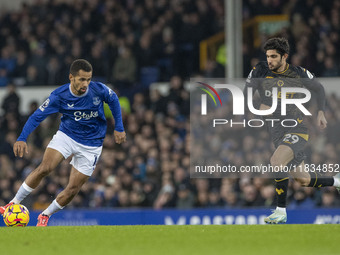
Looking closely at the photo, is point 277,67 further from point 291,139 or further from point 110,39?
point 110,39

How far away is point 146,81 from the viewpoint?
1891 centimetres

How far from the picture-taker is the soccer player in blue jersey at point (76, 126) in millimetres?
9578

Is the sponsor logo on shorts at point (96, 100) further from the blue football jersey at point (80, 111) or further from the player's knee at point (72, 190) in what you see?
the player's knee at point (72, 190)

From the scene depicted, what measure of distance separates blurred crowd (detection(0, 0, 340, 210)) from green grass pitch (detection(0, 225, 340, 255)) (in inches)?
206

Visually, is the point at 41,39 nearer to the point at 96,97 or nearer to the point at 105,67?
the point at 105,67

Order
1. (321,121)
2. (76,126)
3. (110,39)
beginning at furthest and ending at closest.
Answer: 1. (110,39)
2. (76,126)
3. (321,121)

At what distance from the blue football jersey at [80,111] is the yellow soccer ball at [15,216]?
0.93 metres

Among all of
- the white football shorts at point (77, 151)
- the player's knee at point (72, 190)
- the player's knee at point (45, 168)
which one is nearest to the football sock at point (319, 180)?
the white football shorts at point (77, 151)

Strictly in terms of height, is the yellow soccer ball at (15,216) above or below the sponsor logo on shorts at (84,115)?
below

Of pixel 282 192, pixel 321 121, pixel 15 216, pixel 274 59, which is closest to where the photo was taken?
pixel 321 121

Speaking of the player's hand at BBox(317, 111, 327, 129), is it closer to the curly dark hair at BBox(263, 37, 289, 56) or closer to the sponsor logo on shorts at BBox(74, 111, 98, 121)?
the curly dark hair at BBox(263, 37, 289, 56)

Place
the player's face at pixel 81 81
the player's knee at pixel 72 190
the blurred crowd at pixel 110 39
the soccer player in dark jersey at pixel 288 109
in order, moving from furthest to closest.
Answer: the blurred crowd at pixel 110 39 < the player's knee at pixel 72 190 < the player's face at pixel 81 81 < the soccer player in dark jersey at pixel 288 109

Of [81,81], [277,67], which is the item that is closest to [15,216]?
[81,81]

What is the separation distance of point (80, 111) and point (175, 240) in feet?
7.86
